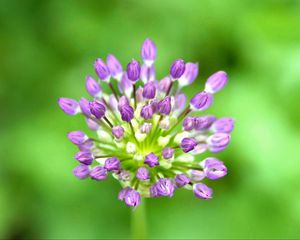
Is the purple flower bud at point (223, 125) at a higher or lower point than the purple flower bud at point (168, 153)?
higher

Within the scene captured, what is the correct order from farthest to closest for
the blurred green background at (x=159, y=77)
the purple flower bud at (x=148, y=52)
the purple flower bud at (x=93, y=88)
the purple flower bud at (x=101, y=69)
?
the blurred green background at (x=159, y=77)
the purple flower bud at (x=148, y=52)
the purple flower bud at (x=93, y=88)
the purple flower bud at (x=101, y=69)

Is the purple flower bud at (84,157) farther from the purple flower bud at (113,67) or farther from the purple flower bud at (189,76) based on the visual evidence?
the purple flower bud at (189,76)

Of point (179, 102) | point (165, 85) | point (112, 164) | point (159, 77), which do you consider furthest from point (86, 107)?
point (159, 77)

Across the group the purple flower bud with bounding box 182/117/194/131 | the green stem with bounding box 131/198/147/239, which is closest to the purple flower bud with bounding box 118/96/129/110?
the purple flower bud with bounding box 182/117/194/131

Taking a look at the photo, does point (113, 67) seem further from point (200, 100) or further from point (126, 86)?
point (200, 100)

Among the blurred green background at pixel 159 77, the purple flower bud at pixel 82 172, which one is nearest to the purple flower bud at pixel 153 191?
the purple flower bud at pixel 82 172

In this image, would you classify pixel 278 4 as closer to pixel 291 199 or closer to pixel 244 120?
pixel 244 120

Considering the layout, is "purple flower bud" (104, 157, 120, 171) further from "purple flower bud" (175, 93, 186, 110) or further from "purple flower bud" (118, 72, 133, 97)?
"purple flower bud" (175, 93, 186, 110)
